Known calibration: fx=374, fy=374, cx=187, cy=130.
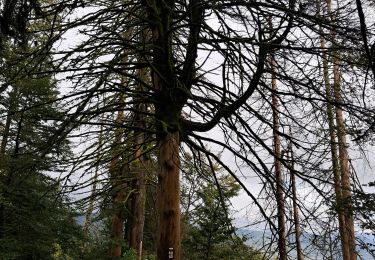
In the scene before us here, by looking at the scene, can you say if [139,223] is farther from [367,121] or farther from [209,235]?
[367,121]

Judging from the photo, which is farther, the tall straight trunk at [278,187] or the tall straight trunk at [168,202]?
the tall straight trunk at [278,187]

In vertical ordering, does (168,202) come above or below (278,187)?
below

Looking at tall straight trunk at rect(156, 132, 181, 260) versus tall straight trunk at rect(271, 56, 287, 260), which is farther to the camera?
tall straight trunk at rect(271, 56, 287, 260)

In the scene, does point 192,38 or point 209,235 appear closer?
point 192,38

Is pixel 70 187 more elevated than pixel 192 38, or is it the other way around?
pixel 192 38

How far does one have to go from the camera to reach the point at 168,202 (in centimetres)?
421

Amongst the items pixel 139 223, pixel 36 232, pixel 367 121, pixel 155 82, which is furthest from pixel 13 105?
pixel 367 121

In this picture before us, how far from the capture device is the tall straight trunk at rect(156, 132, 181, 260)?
13.2 feet

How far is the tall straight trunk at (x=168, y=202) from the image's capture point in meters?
4.03

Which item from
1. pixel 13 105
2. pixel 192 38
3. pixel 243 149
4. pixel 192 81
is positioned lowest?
pixel 243 149

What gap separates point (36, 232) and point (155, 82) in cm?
1009

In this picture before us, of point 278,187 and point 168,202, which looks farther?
point 278,187

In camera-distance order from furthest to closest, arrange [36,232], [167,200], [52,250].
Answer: [52,250]
[36,232]
[167,200]

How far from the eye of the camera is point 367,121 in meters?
3.97
